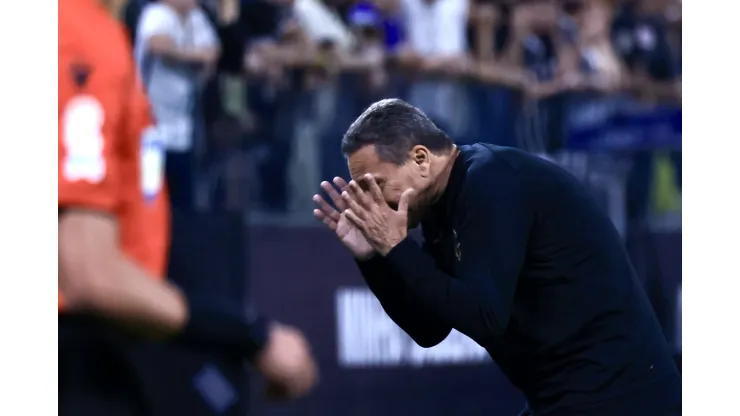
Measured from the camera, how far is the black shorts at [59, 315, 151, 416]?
11.6 ft

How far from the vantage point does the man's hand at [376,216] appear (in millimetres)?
2275

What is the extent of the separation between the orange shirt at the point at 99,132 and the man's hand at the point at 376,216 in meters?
Result: 1.42

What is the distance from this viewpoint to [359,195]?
2.31 m

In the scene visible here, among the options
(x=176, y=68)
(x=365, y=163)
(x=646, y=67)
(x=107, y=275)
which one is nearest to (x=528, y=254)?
(x=365, y=163)

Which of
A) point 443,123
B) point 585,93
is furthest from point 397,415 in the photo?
point 585,93

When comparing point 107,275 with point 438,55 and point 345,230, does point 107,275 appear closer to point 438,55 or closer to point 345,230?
point 345,230

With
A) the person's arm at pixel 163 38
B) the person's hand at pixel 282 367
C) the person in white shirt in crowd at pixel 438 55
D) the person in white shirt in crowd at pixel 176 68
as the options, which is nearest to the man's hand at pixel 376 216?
the person's hand at pixel 282 367

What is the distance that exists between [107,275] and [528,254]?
A: 1.51 metres

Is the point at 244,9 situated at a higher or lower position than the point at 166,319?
higher

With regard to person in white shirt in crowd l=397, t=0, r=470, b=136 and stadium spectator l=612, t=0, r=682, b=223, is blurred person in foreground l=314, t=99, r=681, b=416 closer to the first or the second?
person in white shirt in crowd l=397, t=0, r=470, b=136

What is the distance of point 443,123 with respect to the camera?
5320mm

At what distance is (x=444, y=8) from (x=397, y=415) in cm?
200

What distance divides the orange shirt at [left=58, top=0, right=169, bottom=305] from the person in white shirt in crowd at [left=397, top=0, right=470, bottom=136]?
5.86 ft
